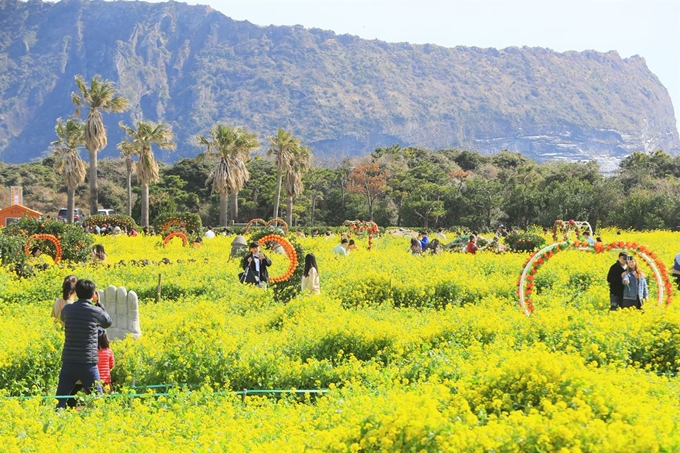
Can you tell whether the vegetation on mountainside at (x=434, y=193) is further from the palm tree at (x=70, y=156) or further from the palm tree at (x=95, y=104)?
the palm tree at (x=95, y=104)

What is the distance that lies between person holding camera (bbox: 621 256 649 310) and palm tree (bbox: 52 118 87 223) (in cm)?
4018

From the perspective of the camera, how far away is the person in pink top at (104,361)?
328 inches

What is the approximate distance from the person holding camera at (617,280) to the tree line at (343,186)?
1209 inches

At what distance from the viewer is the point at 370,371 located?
8133 millimetres

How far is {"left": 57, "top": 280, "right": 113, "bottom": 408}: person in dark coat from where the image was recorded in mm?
7750

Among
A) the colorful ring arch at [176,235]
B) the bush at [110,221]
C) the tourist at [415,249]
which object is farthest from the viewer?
the bush at [110,221]

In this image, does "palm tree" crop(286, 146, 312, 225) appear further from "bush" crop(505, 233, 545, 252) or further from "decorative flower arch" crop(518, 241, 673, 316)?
"decorative flower arch" crop(518, 241, 673, 316)

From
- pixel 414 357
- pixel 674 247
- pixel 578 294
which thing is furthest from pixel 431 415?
pixel 674 247

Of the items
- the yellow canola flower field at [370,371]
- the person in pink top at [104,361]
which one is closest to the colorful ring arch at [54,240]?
the yellow canola flower field at [370,371]

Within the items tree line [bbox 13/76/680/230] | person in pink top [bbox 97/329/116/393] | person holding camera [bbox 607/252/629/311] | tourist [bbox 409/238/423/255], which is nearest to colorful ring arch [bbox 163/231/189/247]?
tourist [bbox 409/238/423/255]

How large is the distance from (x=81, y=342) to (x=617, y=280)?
835cm

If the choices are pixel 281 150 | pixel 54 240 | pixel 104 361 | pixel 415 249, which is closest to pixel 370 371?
pixel 104 361

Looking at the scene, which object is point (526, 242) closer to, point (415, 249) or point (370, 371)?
point (415, 249)

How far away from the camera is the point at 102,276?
18.9 meters
